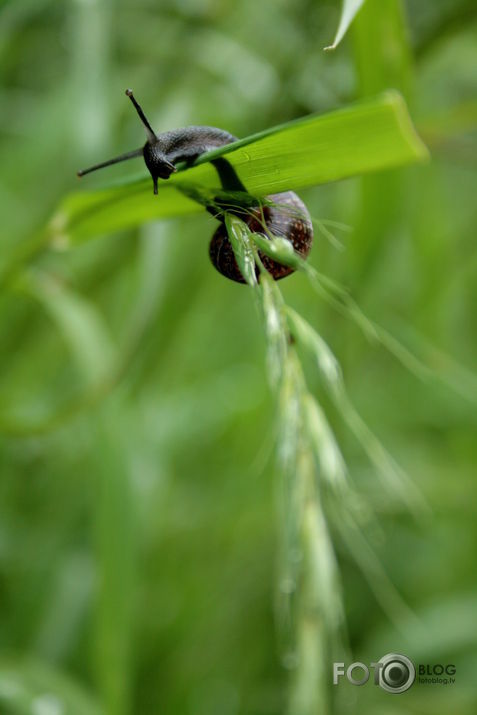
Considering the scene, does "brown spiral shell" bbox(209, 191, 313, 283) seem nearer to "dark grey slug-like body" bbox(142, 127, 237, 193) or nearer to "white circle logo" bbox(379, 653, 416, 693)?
"dark grey slug-like body" bbox(142, 127, 237, 193)

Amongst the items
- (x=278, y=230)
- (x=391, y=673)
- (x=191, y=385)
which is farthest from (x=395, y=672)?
(x=278, y=230)

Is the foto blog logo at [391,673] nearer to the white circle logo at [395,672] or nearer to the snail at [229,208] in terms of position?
the white circle logo at [395,672]

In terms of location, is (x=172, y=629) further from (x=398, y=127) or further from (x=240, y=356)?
(x=398, y=127)

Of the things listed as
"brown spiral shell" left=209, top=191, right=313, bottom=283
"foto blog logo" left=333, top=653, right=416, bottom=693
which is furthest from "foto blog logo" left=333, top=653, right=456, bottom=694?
"brown spiral shell" left=209, top=191, right=313, bottom=283

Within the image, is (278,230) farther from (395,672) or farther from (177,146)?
(395,672)

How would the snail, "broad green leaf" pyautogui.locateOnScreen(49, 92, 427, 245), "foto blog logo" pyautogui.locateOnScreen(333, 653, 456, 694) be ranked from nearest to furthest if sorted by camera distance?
"broad green leaf" pyautogui.locateOnScreen(49, 92, 427, 245), the snail, "foto blog logo" pyautogui.locateOnScreen(333, 653, 456, 694)

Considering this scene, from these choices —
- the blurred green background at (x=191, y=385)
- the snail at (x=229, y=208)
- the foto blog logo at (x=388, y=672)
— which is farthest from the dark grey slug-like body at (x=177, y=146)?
the foto blog logo at (x=388, y=672)
